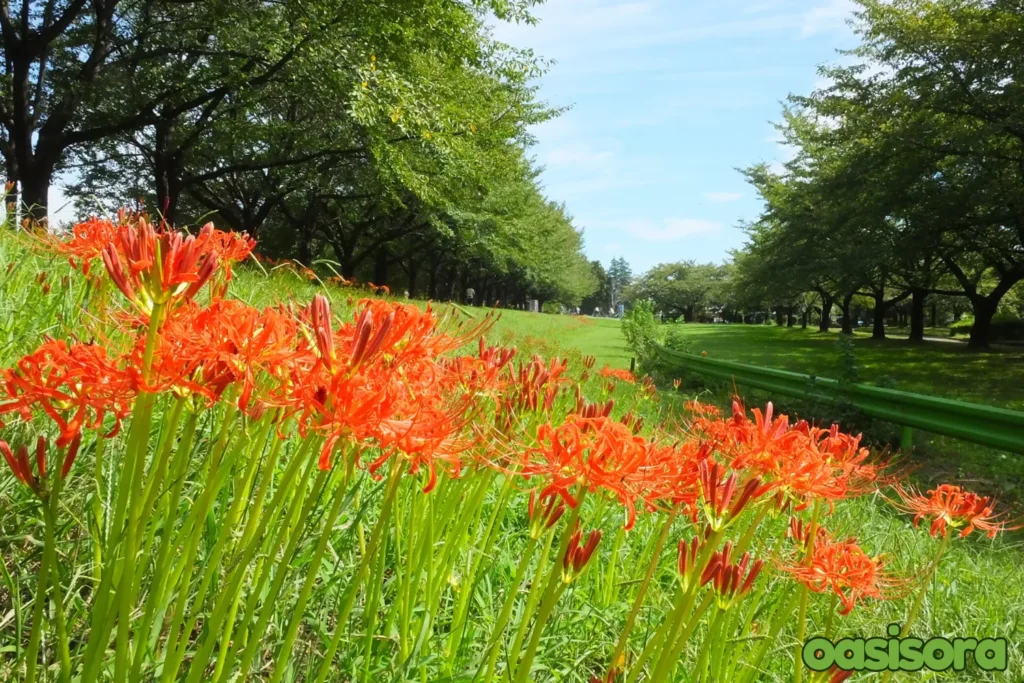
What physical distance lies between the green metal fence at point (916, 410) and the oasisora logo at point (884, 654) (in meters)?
2.76

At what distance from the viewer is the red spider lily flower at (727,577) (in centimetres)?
88

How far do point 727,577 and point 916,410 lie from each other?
612 cm

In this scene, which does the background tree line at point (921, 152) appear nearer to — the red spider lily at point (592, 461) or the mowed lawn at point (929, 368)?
the mowed lawn at point (929, 368)

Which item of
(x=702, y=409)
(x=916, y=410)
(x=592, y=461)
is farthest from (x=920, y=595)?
(x=916, y=410)

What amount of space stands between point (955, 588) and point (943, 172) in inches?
550

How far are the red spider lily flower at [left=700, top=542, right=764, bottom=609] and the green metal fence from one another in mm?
3177

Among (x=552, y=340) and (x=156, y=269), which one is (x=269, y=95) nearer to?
(x=552, y=340)

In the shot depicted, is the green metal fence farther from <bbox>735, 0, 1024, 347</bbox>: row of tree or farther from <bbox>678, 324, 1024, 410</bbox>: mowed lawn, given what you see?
<bbox>735, 0, 1024, 347</bbox>: row of tree

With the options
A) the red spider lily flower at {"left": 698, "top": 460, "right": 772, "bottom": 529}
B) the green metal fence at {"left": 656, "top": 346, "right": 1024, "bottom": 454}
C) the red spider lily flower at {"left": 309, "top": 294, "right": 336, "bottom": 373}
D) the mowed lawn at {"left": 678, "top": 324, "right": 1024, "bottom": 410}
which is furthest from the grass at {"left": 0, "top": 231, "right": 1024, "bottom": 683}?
the mowed lawn at {"left": 678, "top": 324, "right": 1024, "bottom": 410}

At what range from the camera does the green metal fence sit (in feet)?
16.3

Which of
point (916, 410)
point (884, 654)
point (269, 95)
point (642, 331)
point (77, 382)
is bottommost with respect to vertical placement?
point (916, 410)

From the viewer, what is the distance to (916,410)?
591 centimetres

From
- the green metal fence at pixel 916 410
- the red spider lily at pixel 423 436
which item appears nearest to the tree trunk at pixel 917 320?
the green metal fence at pixel 916 410

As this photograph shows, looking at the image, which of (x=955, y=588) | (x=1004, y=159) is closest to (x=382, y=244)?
(x=1004, y=159)
